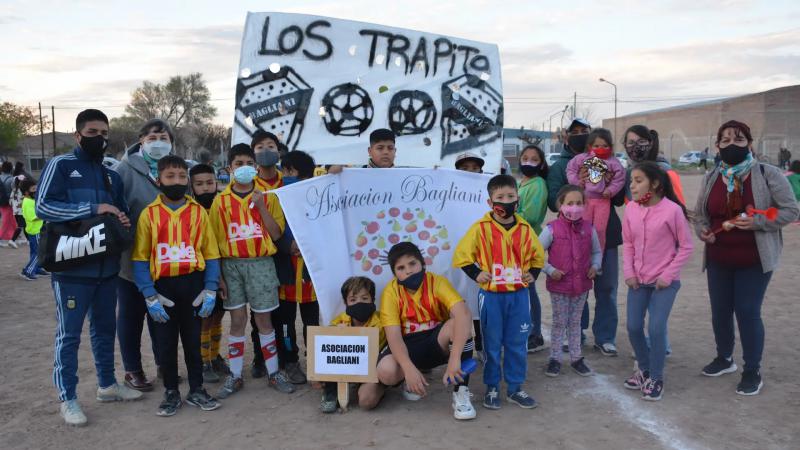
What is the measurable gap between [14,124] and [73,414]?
204 ft

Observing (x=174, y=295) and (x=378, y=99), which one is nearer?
(x=174, y=295)

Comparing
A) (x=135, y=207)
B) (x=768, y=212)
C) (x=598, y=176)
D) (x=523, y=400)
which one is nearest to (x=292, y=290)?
(x=135, y=207)

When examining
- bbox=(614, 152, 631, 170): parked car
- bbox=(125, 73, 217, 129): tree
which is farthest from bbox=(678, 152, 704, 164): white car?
bbox=(125, 73, 217, 129): tree

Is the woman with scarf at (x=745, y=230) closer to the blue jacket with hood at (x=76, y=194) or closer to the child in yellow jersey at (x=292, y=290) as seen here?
the child in yellow jersey at (x=292, y=290)

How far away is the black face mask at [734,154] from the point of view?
15.7 feet

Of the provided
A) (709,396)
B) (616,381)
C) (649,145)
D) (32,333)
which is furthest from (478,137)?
(32,333)

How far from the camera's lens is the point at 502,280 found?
4.71 m

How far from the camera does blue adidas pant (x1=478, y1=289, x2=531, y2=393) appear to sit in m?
4.73

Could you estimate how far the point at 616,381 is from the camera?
5191mm

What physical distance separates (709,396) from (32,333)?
6781 mm

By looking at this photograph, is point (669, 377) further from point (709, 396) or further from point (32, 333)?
point (32, 333)

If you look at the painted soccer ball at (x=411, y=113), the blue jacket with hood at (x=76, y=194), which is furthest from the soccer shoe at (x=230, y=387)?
the painted soccer ball at (x=411, y=113)

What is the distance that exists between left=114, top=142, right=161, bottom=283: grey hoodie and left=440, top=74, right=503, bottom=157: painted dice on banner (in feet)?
7.81

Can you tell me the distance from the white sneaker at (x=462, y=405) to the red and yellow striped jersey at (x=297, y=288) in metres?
1.50
